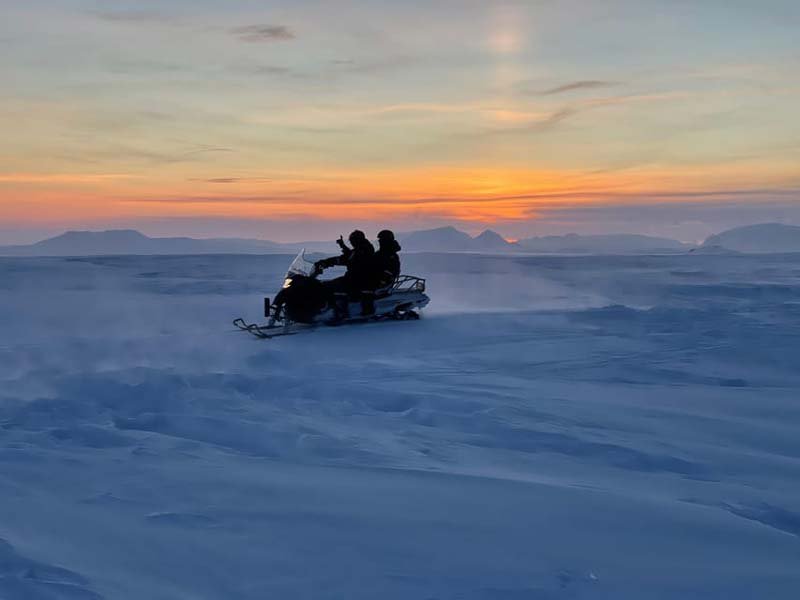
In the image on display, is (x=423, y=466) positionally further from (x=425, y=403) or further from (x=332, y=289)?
(x=332, y=289)

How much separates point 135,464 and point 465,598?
2.96m

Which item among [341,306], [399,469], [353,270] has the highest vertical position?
[353,270]

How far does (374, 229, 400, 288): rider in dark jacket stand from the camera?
14.8m

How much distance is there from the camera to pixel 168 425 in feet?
23.5

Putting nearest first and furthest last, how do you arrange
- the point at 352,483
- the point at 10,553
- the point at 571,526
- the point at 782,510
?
1. the point at 10,553
2. the point at 571,526
3. the point at 782,510
4. the point at 352,483

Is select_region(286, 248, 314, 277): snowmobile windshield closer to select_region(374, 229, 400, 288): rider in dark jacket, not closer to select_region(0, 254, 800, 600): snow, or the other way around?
select_region(374, 229, 400, 288): rider in dark jacket

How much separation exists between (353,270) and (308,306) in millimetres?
1129

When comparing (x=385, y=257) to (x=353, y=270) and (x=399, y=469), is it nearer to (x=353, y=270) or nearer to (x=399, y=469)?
(x=353, y=270)

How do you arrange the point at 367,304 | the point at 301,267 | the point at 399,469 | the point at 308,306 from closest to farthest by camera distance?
the point at 399,469 → the point at 308,306 → the point at 301,267 → the point at 367,304

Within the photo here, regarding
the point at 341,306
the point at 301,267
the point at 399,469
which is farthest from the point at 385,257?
the point at 399,469

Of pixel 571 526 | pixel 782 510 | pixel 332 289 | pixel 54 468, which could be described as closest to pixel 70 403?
pixel 54 468

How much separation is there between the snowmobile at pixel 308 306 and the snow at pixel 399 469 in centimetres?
113

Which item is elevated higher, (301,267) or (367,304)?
(301,267)

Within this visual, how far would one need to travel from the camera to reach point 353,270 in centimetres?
1456
